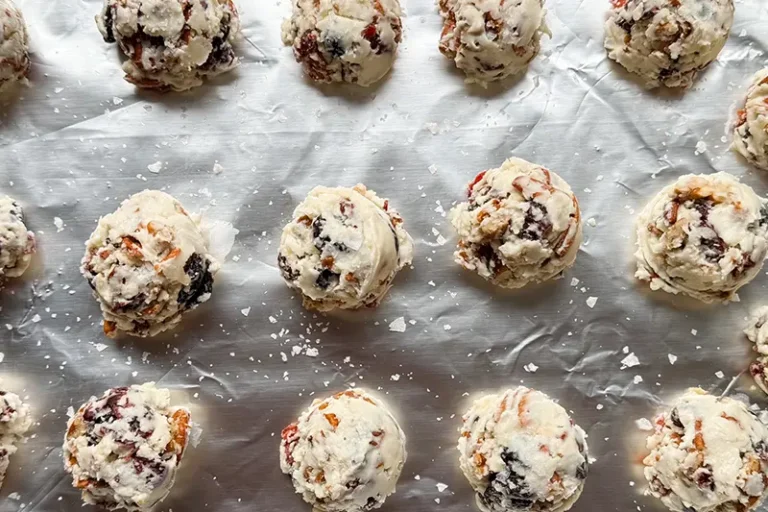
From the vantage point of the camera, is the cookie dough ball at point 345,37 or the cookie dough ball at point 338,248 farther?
the cookie dough ball at point 345,37

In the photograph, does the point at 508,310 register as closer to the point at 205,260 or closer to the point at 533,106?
the point at 533,106

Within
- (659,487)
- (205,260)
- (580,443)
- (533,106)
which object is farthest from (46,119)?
(659,487)

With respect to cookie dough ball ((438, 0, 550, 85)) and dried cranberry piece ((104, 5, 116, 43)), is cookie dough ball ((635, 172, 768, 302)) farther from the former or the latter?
dried cranberry piece ((104, 5, 116, 43))

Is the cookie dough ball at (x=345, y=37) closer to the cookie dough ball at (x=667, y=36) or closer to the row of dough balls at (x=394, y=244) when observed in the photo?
the row of dough balls at (x=394, y=244)

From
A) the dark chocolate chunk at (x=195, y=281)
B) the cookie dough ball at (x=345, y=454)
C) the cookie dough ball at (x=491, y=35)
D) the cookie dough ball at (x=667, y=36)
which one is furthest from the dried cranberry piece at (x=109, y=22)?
the cookie dough ball at (x=667, y=36)

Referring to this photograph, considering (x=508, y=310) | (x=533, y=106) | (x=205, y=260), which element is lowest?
(x=508, y=310)

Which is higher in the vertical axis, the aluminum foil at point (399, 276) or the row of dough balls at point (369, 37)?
the row of dough balls at point (369, 37)
